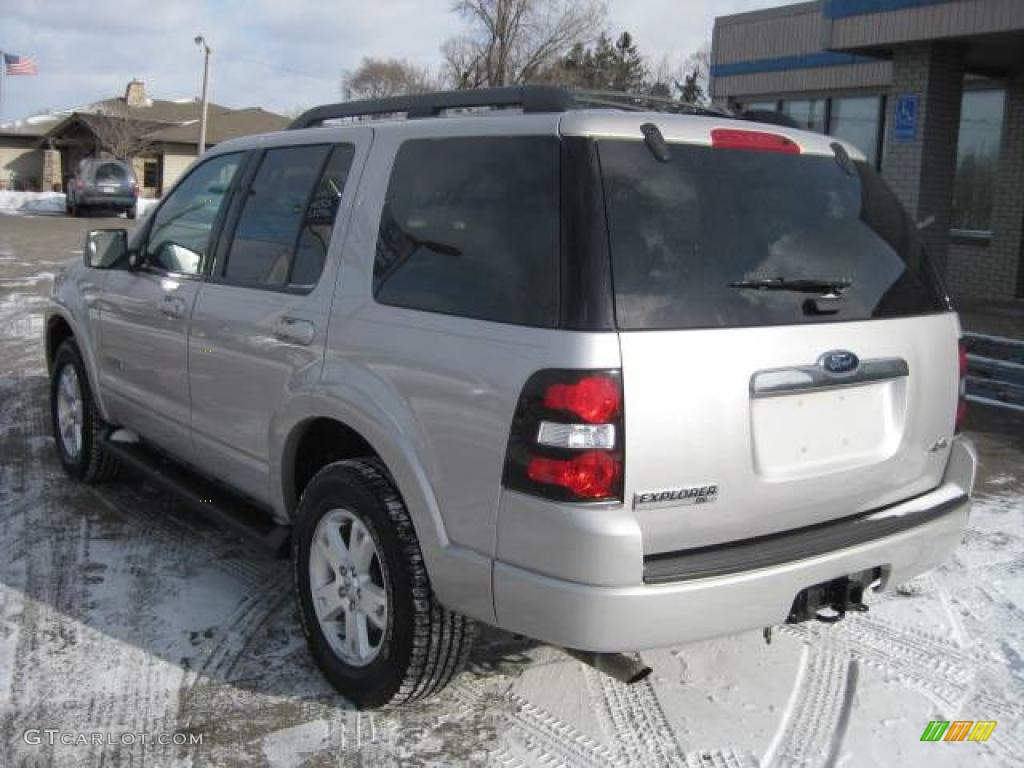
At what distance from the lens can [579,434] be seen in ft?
8.81

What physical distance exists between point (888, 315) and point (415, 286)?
4.92ft

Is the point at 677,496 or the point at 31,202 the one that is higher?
the point at 31,202

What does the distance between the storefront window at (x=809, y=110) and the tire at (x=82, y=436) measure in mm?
13063

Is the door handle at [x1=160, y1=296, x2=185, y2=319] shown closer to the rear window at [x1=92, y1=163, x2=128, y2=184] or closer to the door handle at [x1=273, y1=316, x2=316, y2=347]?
the door handle at [x1=273, y1=316, x2=316, y2=347]

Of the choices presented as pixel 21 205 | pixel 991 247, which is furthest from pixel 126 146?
pixel 991 247

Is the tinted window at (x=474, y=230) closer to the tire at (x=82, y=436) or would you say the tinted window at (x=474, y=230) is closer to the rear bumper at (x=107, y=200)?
the tire at (x=82, y=436)

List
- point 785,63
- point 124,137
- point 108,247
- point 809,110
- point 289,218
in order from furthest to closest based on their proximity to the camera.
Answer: point 124,137 < point 809,110 < point 785,63 < point 108,247 < point 289,218

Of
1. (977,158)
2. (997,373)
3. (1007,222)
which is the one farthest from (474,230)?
(977,158)

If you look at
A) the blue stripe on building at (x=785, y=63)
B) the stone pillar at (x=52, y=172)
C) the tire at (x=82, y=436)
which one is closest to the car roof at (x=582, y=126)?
the tire at (x=82, y=436)

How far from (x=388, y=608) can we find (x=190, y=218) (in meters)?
2.37

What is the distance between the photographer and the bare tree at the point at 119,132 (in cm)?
4481

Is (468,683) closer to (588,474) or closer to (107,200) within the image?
(588,474)

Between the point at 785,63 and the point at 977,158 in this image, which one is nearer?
the point at 977,158

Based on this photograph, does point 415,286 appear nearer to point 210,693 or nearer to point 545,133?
point 545,133
